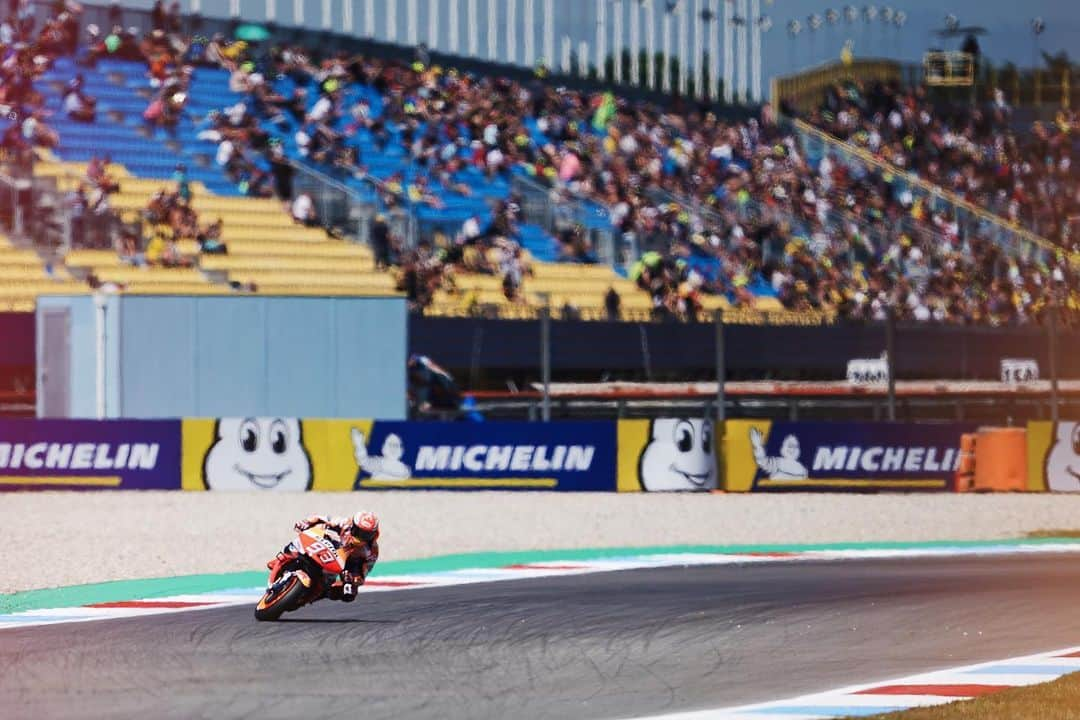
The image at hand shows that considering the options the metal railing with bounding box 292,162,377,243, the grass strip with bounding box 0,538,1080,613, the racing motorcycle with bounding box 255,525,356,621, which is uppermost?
the metal railing with bounding box 292,162,377,243

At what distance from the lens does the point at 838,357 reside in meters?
30.5

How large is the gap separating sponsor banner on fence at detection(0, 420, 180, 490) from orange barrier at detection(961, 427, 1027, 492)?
Answer: 1103cm

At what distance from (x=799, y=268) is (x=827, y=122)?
14.8 metres

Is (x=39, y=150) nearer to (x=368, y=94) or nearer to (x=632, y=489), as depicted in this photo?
(x=368, y=94)

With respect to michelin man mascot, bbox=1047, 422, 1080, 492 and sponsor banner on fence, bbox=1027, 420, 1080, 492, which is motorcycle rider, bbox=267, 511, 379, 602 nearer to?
sponsor banner on fence, bbox=1027, 420, 1080, 492

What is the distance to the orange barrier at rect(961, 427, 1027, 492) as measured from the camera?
2520 centimetres

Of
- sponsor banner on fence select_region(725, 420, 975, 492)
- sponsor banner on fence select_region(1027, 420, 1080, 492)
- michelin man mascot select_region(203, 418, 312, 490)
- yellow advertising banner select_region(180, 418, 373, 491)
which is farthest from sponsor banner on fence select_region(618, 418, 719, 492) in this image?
michelin man mascot select_region(203, 418, 312, 490)

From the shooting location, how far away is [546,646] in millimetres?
11633

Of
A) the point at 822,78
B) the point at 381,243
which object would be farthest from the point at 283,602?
the point at 822,78

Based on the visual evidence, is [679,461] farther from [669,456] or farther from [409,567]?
[409,567]

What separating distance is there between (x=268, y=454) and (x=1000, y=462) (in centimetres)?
1006

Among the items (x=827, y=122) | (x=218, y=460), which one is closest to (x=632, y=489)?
(x=218, y=460)

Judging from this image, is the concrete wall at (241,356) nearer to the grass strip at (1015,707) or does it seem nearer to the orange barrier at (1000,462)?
the orange barrier at (1000,462)

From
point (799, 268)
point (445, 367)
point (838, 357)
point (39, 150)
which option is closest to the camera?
point (445, 367)
